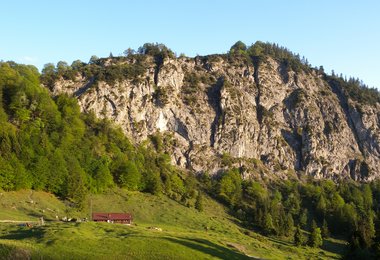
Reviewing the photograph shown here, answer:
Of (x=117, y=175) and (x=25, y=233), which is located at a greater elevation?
(x=117, y=175)

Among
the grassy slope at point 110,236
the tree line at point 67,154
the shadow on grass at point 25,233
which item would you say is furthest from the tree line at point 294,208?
the shadow on grass at point 25,233

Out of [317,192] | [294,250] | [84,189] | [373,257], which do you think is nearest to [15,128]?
[84,189]

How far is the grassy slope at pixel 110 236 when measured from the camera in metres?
52.0

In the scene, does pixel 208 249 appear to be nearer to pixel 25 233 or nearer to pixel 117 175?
pixel 25 233

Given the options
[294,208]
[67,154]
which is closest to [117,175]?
[67,154]

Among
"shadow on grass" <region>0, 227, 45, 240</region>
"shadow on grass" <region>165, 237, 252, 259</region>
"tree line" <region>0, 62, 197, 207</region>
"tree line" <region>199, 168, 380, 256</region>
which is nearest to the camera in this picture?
"shadow on grass" <region>0, 227, 45, 240</region>

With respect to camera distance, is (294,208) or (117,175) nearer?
(117,175)

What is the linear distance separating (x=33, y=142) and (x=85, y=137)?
33225 millimetres

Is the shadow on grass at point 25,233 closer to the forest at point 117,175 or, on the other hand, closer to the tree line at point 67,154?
the forest at point 117,175

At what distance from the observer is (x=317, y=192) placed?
194 metres

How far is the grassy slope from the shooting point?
52.0 metres

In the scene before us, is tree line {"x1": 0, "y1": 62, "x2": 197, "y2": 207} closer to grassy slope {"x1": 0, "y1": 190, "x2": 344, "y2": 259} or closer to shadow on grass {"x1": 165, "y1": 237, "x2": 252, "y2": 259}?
grassy slope {"x1": 0, "y1": 190, "x2": 344, "y2": 259}

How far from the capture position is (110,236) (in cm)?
6238

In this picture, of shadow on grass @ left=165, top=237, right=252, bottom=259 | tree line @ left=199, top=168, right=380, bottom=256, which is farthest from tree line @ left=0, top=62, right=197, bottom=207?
shadow on grass @ left=165, top=237, right=252, bottom=259
